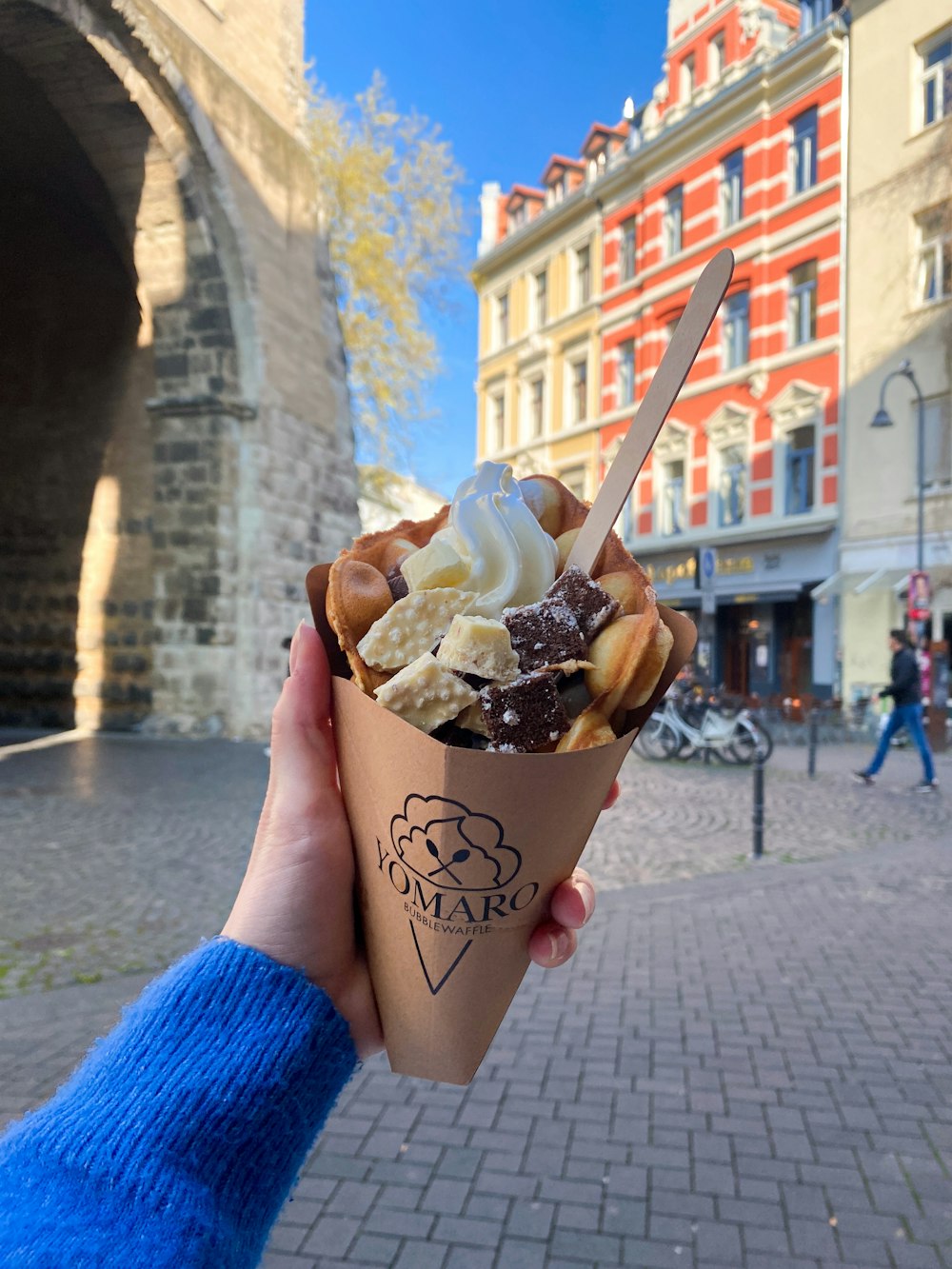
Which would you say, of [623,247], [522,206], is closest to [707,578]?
[623,247]

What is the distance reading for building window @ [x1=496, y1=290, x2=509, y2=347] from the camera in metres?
34.7

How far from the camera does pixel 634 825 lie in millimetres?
8641

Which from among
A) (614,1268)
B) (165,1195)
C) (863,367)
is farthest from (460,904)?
(863,367)

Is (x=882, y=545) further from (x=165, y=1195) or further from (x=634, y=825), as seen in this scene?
(x=165, y=1195)

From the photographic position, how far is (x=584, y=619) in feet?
5.38

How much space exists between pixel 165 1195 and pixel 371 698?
0.81 metres

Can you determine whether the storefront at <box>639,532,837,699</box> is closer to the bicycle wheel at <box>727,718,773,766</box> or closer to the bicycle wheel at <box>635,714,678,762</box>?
the bicycle wheel at <box>635,714,678,762</box>

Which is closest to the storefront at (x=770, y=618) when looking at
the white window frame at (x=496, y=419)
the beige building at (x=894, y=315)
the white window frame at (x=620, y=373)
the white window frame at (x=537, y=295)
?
the beige building at (x=894, y=315)

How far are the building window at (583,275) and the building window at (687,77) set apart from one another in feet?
18.3

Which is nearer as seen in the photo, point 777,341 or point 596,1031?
point 596,1031

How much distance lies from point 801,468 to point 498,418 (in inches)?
576

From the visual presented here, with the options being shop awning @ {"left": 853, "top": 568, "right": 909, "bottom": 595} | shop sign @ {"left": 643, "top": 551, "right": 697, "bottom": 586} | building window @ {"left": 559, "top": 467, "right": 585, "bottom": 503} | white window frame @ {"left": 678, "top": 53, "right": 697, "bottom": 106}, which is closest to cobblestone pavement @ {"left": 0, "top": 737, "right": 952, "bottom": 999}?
shop awning @ {"left": 853, "top": 568, "right": 909, "bottom": 595}

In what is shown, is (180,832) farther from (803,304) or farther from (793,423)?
(803,304)

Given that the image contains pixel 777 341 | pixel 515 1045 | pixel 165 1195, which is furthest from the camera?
pixel 777 341
